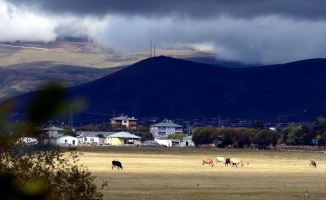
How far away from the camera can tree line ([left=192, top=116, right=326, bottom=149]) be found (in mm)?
155125

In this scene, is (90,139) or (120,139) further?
(90,139)

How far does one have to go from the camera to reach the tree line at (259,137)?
15512 cm

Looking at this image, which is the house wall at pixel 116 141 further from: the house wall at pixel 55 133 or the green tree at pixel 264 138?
the house wall at pixel 55 133

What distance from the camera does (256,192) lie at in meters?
34.4

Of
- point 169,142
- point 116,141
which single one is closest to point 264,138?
point 169,142

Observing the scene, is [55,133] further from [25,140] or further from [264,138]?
[264,138]

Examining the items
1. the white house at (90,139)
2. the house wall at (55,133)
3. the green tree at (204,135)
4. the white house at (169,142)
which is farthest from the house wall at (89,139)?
the house wall at (55,133)

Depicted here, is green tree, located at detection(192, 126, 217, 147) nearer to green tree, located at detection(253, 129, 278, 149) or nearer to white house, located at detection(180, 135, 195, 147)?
green tree, located at detection(253, 129, 278, 149)

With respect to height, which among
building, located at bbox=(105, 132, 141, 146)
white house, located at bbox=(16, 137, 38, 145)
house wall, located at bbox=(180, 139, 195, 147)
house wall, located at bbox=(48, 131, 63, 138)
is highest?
building, located at bbox=(105, 132, 141, 146)

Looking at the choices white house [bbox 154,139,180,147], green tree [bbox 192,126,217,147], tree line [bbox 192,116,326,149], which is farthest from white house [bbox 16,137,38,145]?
white house [bbox 154,139,180,147]

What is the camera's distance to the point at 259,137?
153125 millimetres

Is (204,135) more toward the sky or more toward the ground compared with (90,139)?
more toward the sky

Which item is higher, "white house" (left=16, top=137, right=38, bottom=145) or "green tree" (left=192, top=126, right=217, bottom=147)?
"green tree" (left=192, top=126, right=217, bottom=147)

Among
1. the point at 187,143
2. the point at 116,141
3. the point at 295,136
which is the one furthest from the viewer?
the point at 116,141
